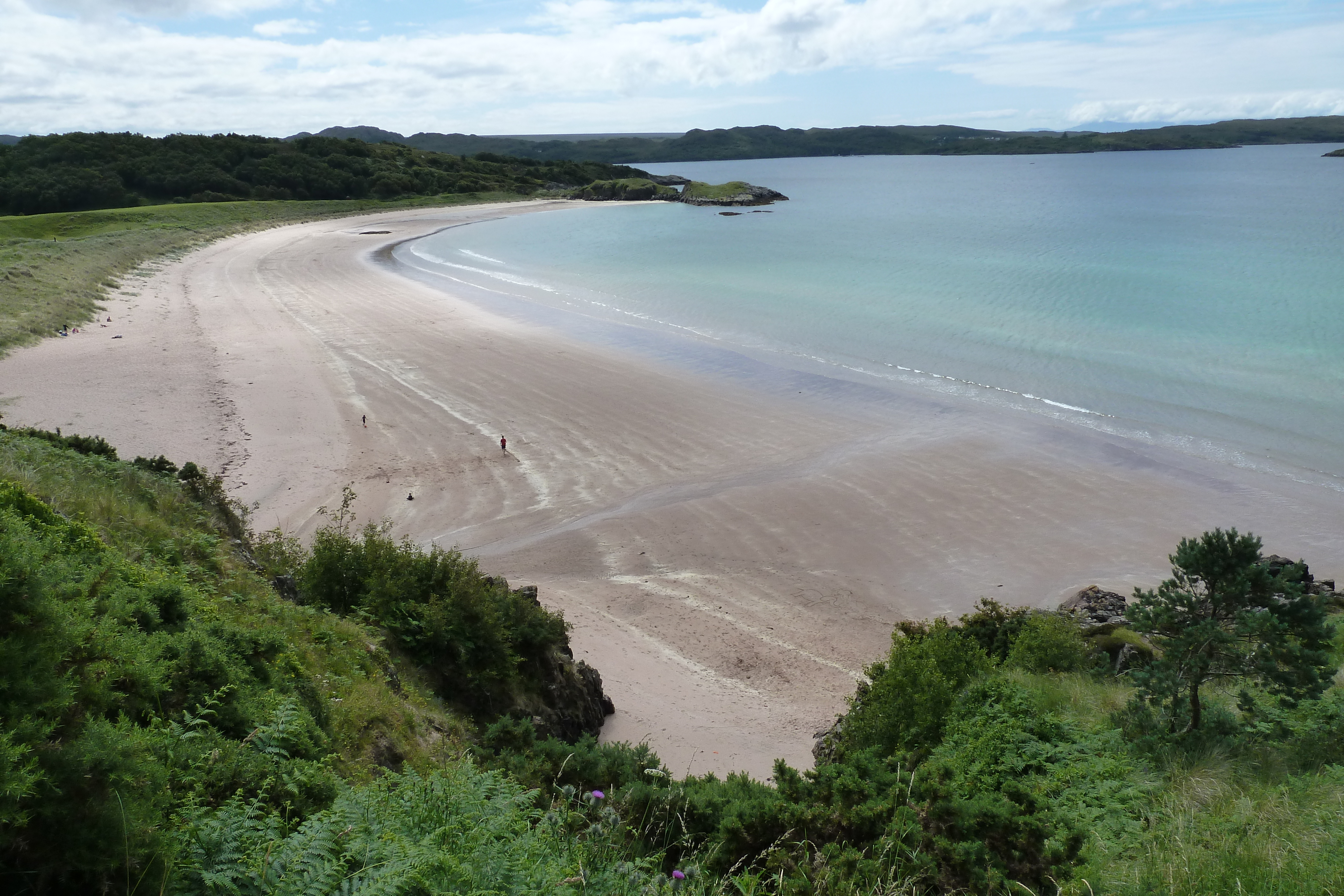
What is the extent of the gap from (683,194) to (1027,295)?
84798 mm

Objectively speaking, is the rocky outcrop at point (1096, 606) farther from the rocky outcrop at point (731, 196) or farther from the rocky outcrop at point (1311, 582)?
the rocky outcrop at point (731, 196)

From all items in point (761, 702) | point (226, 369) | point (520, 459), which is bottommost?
point (761, 702)

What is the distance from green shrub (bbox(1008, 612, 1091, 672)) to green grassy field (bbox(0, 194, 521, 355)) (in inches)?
1138

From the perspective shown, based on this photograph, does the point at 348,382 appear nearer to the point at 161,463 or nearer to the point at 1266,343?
the point at 161,463

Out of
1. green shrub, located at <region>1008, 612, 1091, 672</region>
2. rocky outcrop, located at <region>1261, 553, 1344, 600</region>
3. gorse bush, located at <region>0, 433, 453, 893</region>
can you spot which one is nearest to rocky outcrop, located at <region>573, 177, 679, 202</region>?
rocky outcrop, located at <region>1261, 553, 1344, 600</region>

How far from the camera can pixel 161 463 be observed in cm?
1155

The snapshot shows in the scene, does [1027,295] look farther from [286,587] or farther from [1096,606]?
[286,587]

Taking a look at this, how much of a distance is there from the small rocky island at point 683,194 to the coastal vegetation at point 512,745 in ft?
340

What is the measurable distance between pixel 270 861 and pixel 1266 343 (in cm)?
3645

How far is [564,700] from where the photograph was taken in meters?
9.70

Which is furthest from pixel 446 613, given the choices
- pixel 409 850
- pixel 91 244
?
pixel 91 244

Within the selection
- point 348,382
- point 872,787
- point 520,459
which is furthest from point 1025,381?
point 872,787

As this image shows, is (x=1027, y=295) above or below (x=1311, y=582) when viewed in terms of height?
above

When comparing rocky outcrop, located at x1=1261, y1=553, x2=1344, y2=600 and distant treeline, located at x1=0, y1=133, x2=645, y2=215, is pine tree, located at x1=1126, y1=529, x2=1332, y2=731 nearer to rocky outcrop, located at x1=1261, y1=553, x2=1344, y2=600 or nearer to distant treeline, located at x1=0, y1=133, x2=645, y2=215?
rocky outcrop, located at x1=1261, y1=553, x2=1344, y2=600
